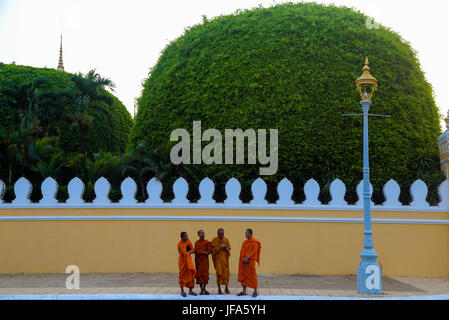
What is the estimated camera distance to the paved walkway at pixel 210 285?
6.55 meters

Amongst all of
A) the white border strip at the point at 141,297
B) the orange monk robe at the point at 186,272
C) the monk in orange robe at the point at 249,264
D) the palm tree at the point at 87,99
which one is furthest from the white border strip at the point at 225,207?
the palm tree at the point at 87,99

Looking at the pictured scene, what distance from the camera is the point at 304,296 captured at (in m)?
6.23

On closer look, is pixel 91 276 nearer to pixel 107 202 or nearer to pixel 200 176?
pixel 107 202

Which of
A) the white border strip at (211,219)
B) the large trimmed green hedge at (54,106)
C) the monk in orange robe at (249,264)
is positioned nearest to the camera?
the monk in orange robe at (249,264)

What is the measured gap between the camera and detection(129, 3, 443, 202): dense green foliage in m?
9.38

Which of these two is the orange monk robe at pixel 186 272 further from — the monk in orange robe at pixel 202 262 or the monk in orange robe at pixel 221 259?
the monk in orange robe at pixel 221 259

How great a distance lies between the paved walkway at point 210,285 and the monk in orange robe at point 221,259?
21 centimetres

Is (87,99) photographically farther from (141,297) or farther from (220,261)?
(141,297)

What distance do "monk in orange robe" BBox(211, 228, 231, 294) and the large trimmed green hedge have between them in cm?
915

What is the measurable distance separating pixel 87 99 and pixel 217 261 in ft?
Result: 31.2

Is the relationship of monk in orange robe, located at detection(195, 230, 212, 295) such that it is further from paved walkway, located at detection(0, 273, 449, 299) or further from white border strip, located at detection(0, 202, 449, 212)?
white border strip, located at detection(0, 202, 449, 212)

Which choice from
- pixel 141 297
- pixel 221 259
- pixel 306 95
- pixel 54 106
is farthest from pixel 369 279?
pixel 54 106

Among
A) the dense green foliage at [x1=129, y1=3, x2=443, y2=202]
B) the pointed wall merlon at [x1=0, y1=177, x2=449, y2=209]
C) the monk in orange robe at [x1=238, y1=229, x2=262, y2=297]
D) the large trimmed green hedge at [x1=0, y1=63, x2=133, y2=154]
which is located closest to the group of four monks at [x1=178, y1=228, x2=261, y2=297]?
the monk in orange robe at [x1=238, y1=229, x2=262, y2=297]

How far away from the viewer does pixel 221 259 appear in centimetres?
675
